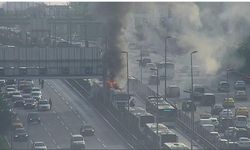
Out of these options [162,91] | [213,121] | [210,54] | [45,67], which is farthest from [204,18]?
[213,121]

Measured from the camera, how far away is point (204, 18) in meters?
75.2

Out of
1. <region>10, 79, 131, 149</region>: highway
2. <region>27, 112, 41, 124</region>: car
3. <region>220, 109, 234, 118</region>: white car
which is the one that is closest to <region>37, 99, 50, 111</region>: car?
<region>10, 79, 131, 149</region>: highway

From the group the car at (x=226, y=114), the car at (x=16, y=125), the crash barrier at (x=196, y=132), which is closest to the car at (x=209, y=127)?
the crash barrier at (x=196, y=132)

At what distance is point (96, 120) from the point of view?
58.0 m

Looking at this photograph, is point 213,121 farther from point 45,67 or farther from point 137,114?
point 45,67

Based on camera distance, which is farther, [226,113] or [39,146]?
[226,113]

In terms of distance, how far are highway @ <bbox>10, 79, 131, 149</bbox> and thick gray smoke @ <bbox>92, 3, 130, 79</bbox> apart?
8.17 feet

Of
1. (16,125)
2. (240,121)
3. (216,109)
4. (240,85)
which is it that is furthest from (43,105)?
(240,85)

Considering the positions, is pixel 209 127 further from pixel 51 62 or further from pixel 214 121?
pixel 51 62

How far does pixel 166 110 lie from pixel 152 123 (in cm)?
242

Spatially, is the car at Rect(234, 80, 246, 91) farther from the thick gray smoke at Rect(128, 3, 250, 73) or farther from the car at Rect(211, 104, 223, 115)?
the car at Rect(211, 104, 223, 115)

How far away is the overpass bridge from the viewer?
64500 millimetres

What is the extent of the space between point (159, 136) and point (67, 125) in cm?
1109

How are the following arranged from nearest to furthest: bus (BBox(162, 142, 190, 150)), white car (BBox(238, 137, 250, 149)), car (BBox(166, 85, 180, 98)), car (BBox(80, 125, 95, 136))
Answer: bus (BBox(162, 142, 190, 150)), white car (BBox(238, 137, 250, 149)), car (BBox(80, 125, 95, 136)), car (BBox(166, 85, 180, 98))
